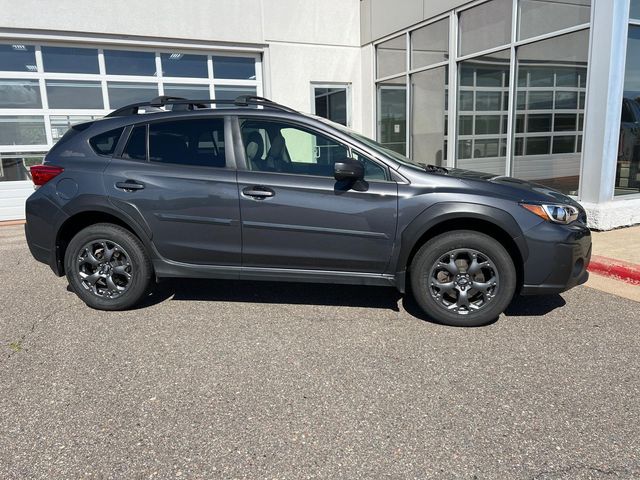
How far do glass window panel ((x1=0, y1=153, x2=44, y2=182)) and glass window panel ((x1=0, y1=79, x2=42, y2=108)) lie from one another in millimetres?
997

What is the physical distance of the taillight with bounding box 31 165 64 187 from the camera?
Result: 415 centimetres

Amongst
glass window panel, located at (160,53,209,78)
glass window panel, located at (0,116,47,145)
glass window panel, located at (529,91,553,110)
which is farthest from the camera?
glass window panel, located at (160,53,209,78)

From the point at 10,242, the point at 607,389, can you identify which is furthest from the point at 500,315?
the point at 10,242

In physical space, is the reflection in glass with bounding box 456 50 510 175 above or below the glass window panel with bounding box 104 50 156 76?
below

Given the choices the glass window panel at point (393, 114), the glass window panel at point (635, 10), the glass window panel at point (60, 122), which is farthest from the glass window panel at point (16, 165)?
the glass window panel at point (635, 10)

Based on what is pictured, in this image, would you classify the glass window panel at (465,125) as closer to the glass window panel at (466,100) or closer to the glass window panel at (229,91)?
the glass window panel at (466,100)

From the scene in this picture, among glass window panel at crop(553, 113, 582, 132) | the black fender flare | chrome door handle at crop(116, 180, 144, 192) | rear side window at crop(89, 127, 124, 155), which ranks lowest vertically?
the black fender flare

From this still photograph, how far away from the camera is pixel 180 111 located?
4.18 m

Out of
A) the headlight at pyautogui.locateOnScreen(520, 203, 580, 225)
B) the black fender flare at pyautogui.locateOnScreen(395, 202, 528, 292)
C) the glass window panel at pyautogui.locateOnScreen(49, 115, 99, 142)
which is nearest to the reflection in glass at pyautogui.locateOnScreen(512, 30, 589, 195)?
the headlight at pyautogui.locateOnScreen(520, 203, 580, 225)

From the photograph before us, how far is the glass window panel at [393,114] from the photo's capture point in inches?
423

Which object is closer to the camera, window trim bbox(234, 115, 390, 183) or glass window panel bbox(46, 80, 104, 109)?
window trim bbox(234, 115, 390, 183)

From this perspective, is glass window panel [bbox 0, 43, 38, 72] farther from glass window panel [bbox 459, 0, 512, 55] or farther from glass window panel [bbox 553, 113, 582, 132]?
glass window panel [bbox 553, 113, 582, 132]

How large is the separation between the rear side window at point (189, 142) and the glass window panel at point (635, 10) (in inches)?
230

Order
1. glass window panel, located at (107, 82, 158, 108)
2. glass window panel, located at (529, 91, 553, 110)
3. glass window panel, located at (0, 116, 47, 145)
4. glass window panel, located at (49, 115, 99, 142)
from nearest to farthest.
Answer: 1. glass window panel, located at (529, 91, 553, 110)
2. glass window panel, located at (0, 116, 47, 145)
3. glass window panel, located at (49, 115, 99, 142)
4. glass window panel, located at (107, 82, 158, 108)
